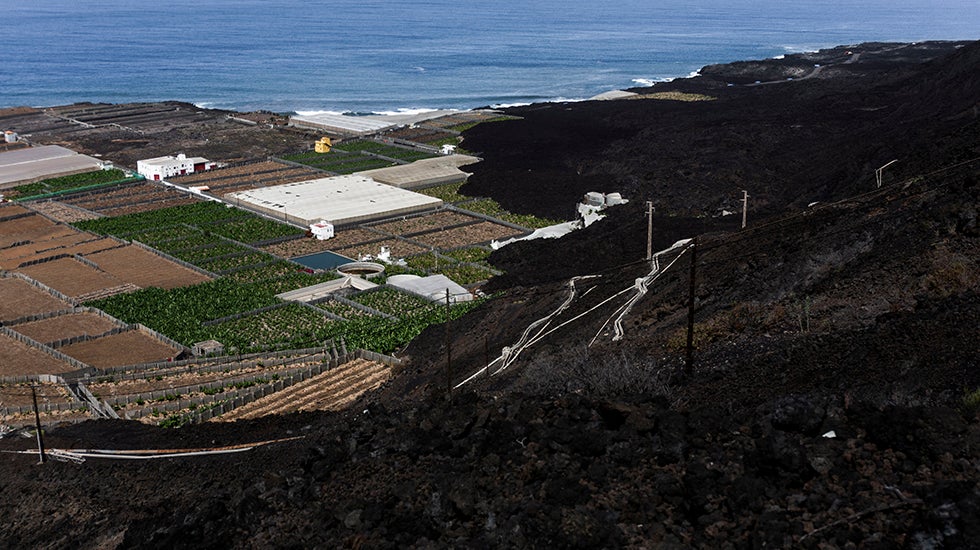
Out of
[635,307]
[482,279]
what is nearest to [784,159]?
[482,279]

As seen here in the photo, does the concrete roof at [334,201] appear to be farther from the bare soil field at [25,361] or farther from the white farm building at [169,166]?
the bare soil field at [25,361]

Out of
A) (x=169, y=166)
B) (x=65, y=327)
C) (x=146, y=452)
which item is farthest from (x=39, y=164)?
(x=146, y=452)

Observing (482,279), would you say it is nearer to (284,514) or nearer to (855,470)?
(284,514)

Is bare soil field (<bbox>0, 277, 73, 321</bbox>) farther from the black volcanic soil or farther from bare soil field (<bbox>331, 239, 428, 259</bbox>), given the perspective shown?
the black volcanic soil

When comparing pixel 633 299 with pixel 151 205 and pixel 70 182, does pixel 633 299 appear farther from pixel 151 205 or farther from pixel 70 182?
pixel 70 182

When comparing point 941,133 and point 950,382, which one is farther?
point 941,133

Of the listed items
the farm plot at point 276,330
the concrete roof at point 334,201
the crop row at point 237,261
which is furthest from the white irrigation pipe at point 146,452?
the concrete roof at point 334,201
